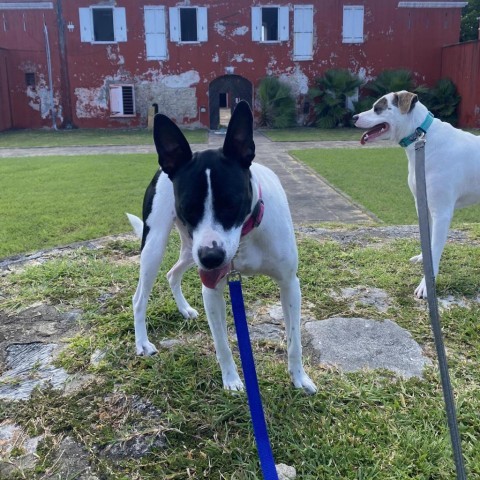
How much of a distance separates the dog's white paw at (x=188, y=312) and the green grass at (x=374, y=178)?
3.36 m

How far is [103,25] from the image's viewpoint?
68.9 feet

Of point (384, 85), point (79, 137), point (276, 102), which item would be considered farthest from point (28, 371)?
point (384, 85)

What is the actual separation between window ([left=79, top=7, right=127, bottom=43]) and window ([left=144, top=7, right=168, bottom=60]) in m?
0.95

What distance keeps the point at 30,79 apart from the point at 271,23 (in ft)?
34.5

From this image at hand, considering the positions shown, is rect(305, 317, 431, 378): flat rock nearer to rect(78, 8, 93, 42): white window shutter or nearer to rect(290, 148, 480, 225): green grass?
rect(290, 148, 480, 225): green grass

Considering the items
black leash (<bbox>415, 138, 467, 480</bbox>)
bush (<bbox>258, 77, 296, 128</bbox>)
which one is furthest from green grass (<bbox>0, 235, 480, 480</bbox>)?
bush (<bbox>258, 77, 296, 128</bbox>)

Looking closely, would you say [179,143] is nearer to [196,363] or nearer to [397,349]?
[196,363]

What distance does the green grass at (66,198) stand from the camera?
18.0ft

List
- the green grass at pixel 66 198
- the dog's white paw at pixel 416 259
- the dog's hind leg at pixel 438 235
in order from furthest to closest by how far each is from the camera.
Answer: the green grass at pixel 66 198 → the dog's white paw at pixel 416 259 → the dog's hind leg at pixel 438 235

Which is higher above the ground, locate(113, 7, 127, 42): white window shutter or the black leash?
locate(113, 7, 127, 42): white window shutter

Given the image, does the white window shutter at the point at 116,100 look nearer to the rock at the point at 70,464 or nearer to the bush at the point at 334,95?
the bush at the point at 334,95

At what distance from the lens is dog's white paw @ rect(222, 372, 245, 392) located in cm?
243

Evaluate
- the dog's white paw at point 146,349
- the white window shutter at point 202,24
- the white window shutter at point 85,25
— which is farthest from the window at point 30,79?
the dog's white paw at point 146,349

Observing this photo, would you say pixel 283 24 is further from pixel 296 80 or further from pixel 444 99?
pixel 444 99
